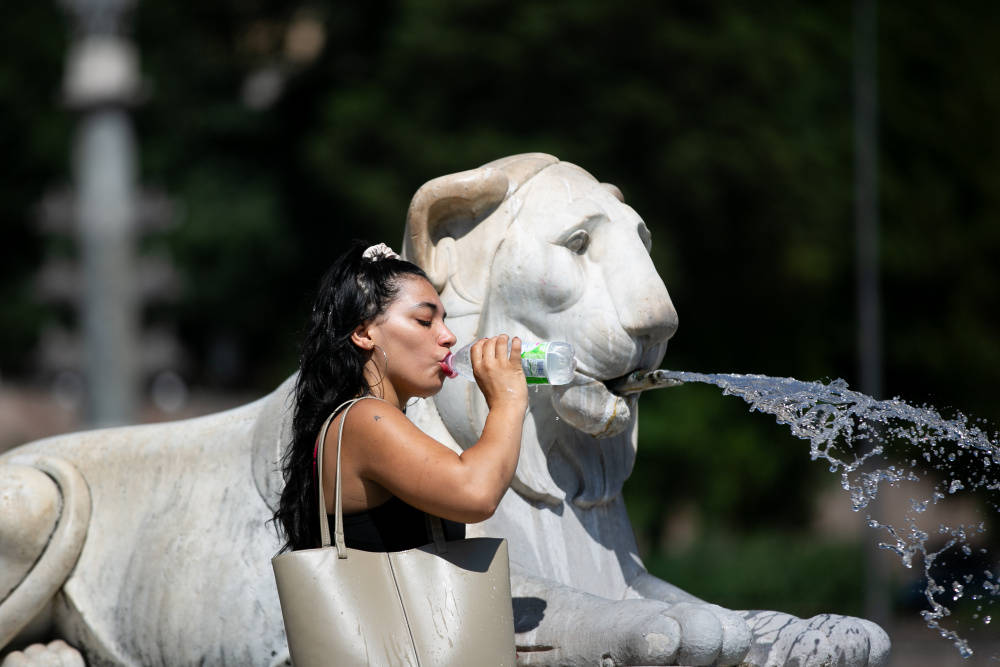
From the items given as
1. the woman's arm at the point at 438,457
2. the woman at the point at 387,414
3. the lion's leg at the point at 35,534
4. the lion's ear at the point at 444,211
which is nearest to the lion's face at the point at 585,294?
the lion's ear at the point at 444,211

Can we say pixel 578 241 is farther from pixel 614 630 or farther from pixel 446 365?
pixel 614 630

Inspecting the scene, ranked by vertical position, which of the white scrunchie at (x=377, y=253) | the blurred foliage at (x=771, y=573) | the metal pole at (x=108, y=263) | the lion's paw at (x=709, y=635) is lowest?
the blurred foliage at (x=771, y=573)

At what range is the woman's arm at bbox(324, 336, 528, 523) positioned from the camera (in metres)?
2.99

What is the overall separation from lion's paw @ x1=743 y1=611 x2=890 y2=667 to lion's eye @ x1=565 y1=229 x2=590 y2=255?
1120 millimetres

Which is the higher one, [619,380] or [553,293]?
[553,293]

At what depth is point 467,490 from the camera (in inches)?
117

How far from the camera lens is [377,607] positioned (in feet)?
9.73

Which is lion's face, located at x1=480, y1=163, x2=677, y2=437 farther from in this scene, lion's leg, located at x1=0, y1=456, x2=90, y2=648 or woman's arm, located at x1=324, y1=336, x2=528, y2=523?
lion's leg, located at x1=0, y1=456, x2=90, y2=648

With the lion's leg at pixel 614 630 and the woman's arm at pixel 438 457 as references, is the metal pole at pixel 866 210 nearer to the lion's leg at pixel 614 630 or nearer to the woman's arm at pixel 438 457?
the lion's leg at pixel 614 630

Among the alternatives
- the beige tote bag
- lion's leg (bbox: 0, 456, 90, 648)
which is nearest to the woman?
the beige tote bag

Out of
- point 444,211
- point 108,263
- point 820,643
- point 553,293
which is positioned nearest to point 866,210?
point 108,263

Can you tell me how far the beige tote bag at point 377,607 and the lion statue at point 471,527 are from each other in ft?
2.30

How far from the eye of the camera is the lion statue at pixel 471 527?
12.8 ft

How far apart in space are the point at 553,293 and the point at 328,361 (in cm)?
86
